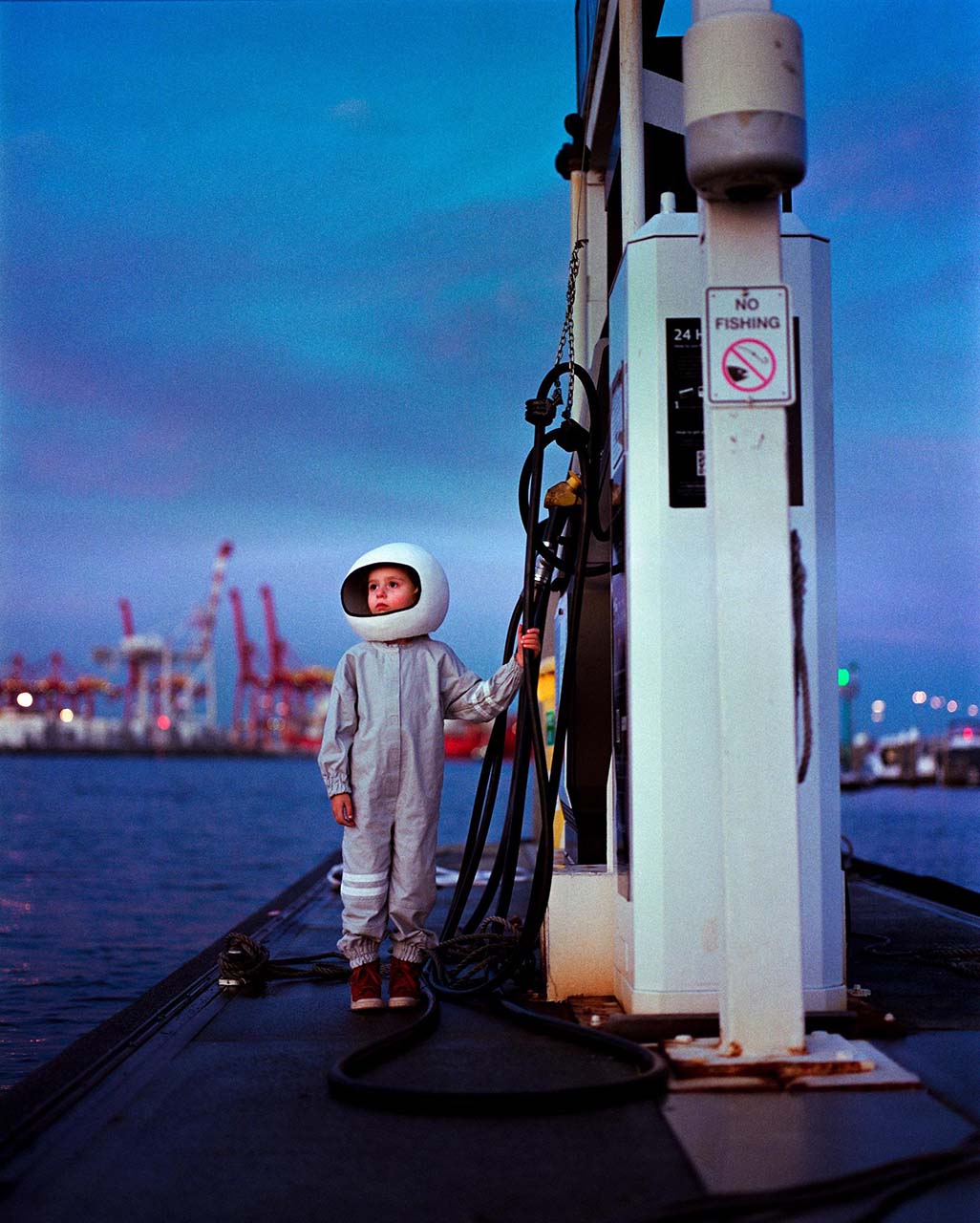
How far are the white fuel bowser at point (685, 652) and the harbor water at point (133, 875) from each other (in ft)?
10.2

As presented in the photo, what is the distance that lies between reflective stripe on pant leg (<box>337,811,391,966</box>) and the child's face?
2.20ft

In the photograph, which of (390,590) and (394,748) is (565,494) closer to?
(390,590)

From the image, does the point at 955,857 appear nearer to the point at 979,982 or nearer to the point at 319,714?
the point at 979,982

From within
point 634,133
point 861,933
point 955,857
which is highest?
point 634,133

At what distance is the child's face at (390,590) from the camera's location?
169 inches

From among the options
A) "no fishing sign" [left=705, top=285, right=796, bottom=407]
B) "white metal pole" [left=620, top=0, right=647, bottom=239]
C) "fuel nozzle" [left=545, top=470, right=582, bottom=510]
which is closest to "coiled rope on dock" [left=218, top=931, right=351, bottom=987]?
"fuel nozzle" [left=545, top=470, right=582, bottom=510]

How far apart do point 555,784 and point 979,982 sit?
5.16 feet

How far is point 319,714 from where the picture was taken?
12081 cm

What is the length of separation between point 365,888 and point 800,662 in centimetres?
155

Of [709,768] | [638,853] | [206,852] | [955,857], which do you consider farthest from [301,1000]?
[955,857]

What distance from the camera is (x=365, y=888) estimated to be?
13.5 feet

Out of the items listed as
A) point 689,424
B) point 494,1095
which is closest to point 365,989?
point 494,1095

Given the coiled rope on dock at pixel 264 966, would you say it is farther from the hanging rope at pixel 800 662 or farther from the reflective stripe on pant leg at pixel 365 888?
the hanging rope at pixel 800 662

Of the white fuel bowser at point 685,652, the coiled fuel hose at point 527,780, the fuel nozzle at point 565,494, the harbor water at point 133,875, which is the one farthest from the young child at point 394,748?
the harbor water at point 133,875
